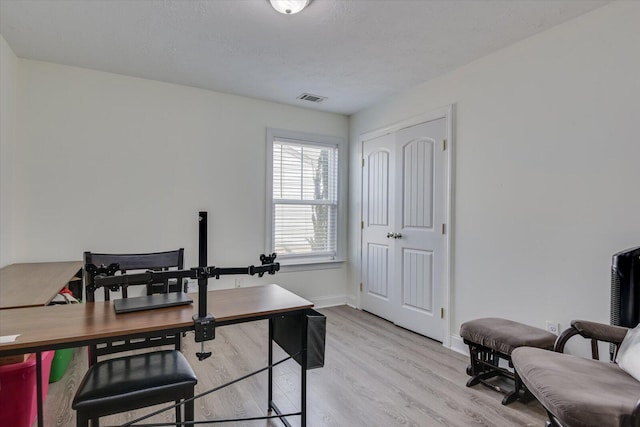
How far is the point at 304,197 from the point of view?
4.38 metres

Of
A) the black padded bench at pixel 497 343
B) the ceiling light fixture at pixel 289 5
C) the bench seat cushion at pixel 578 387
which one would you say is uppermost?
the ceiling light fixture at pixel 289 5

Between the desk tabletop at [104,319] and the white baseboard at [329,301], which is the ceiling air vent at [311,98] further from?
the desk tabletop at [104,319]

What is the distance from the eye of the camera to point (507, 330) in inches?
91.3

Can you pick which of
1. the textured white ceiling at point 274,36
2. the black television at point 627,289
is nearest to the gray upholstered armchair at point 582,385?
the black television at point 627,289

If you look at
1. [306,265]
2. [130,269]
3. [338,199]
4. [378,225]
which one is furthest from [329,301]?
[130,269]

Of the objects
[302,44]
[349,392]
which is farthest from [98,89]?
[349,392]

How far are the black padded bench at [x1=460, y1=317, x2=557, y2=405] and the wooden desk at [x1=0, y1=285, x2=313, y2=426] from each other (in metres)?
1.34

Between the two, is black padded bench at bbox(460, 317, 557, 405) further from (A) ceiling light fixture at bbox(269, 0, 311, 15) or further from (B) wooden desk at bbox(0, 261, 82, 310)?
(B) wooden desk at bbox(0, 261, 82, 310)

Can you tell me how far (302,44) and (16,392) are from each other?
2.82 metres

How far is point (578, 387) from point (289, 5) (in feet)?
8.23

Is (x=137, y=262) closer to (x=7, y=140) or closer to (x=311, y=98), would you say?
(x=7, y=140)

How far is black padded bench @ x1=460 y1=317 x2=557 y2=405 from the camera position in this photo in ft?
7.14

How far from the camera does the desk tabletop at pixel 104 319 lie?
4.01 feet

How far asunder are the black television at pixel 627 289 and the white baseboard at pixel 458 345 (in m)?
1.29
